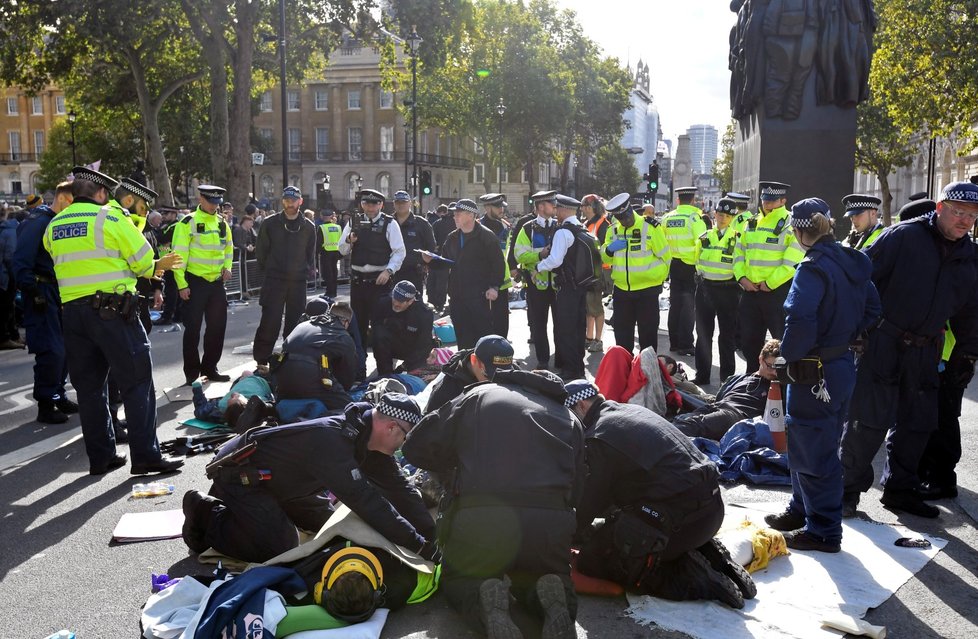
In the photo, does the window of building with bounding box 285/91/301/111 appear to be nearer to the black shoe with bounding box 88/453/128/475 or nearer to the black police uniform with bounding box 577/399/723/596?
the black shoe with bounding box 88/453/128/475

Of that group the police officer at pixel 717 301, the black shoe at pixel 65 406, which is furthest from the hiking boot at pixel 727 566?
the black shoe at pixel 65 406

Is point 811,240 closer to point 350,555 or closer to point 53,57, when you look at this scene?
point 350,555

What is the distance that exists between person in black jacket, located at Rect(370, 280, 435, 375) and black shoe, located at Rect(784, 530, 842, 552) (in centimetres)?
536

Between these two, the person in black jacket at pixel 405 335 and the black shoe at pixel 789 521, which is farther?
the person in black jacket at pixel 405 335

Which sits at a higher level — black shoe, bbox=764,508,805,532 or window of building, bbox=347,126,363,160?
window of building, bbox=347,126,363,160

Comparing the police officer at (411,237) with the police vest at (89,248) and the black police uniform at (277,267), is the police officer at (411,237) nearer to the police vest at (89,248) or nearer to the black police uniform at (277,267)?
the black police uniform at (277,267)

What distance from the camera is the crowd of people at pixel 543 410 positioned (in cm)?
431

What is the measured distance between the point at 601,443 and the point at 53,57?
30867 millimetres

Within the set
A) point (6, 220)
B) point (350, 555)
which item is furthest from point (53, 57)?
point (350, 555)

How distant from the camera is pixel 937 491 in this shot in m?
6.36

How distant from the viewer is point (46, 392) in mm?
8531

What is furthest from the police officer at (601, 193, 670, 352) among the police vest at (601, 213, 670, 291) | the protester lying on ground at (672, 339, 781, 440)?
the protester lying on ground at (672, 339, 781, 440)

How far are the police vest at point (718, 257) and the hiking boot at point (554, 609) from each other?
267 inches

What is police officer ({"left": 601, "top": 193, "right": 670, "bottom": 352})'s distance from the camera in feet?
33.7
